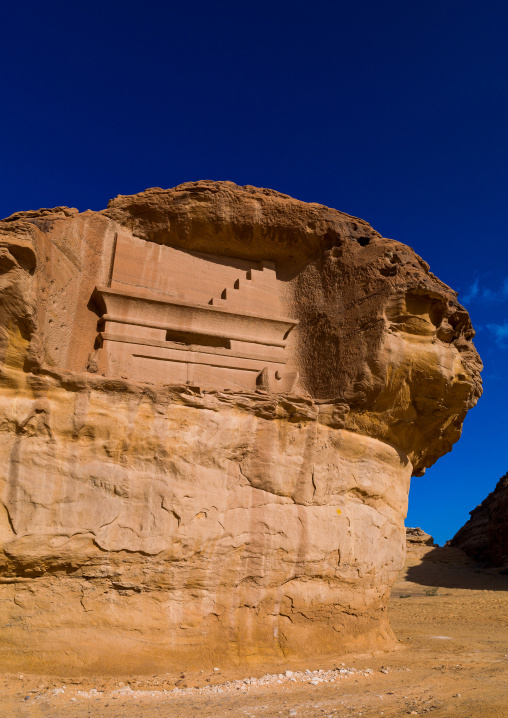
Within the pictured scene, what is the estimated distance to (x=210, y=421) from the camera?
5668mm

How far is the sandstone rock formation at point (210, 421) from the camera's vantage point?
4941mm

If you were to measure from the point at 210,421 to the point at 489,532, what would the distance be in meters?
18.3

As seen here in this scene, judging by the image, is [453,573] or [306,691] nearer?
[306,691]

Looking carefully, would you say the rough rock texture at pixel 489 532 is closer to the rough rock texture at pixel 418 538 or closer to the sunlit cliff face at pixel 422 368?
the rough rock texture at pixel 418 538

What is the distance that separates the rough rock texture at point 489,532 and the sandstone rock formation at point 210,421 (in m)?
13.9

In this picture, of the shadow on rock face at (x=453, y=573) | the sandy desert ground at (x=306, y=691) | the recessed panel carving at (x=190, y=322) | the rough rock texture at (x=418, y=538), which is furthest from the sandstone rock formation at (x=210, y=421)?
the rough rock texture at (x=418, y=538)

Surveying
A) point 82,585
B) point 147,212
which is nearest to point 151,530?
point 82,585

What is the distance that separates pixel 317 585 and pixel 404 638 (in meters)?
2.66

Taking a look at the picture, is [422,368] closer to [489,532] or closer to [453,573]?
[453,573]

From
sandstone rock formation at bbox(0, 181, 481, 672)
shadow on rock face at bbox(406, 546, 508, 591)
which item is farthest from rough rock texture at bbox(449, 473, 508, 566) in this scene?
sandstone rock formation at bbox(0, 181, 481, 672)

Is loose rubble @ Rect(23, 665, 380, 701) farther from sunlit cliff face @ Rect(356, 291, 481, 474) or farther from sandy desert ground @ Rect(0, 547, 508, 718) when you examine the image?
sunlit cliff face @ Rect(356, 291, 481, 474)

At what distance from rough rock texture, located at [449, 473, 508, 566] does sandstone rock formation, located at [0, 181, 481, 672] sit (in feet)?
45.7

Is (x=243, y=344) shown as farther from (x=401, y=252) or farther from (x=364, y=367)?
(x=401, y=252)

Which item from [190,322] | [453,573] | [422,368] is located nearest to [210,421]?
[190,322]
